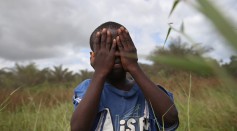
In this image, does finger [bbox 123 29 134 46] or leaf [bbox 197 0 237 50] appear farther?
finger [bbox 123 29 134 46]

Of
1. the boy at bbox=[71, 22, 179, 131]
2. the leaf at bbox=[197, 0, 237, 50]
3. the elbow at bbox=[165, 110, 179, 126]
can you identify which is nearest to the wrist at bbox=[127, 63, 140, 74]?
the boy at bbox=[71, 22, 179, 131]

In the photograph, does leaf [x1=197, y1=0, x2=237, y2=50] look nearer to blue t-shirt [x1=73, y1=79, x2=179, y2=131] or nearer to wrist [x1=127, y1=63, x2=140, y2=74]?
wrist [x1=127, y1=63, x2=140, y2=74]

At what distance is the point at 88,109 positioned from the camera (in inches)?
44.2

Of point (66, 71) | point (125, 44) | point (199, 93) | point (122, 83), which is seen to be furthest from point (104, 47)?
point (66, 71)

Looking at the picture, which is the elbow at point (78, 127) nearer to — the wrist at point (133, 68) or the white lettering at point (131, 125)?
the white lettering at point (131, 125)

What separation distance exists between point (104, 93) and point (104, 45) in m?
0.41

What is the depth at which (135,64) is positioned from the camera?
1.00 metres

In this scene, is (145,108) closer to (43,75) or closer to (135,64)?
(135,64)

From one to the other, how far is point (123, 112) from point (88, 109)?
178 mm

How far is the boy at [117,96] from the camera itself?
945mm

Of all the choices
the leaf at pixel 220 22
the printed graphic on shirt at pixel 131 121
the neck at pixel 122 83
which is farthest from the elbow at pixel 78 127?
the leaf at pixel 220 22

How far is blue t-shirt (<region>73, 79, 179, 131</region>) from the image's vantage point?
1194 mm

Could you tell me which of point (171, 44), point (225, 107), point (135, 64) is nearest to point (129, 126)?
point (135, 64)

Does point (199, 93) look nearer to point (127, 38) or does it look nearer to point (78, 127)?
point (78, 127)
